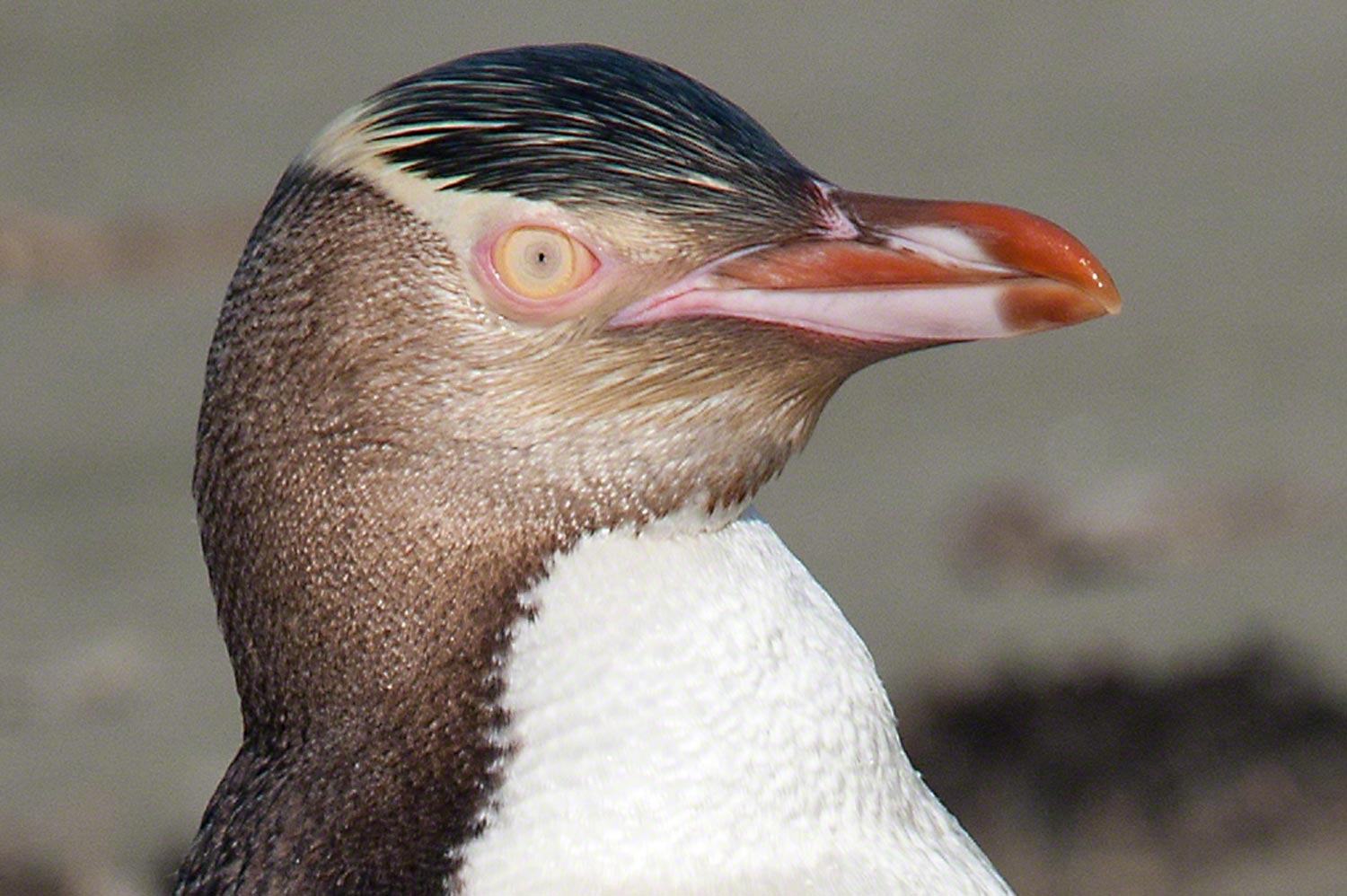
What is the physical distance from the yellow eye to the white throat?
24cm

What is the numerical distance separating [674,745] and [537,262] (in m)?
Result: 0.47

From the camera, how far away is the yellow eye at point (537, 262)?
7.31 ft

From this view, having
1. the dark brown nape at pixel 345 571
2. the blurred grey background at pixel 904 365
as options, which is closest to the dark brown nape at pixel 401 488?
the dark brown nape at pixel 345 571

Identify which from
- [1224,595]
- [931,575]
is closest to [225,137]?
[931,575]

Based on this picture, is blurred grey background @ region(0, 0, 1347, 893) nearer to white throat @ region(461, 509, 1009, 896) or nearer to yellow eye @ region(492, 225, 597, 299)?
white throat @ region(461, 509, 1009, 896)

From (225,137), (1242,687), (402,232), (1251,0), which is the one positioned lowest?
(1242,687)

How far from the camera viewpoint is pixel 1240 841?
4.92 meters

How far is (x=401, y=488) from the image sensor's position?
2.23 meters

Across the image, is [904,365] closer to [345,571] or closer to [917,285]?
[917,285]

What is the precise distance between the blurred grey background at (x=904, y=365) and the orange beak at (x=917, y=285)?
9.28ft

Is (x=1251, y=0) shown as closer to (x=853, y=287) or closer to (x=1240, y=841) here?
(x=1240, y=841)

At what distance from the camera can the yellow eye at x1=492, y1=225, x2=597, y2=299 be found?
7.31 ft

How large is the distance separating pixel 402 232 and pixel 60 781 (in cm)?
332

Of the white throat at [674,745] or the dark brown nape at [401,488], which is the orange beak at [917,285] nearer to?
the dark brown nape at [401,488]
